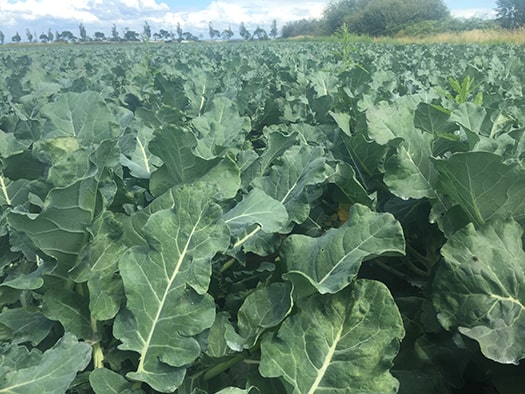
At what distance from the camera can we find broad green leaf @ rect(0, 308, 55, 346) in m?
1.36

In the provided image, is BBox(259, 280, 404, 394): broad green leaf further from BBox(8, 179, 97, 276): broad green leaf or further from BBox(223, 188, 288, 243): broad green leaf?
BBox(8, 179, 97, 276): broad green leaf

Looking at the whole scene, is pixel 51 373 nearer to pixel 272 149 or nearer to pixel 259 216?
pixel 259 216

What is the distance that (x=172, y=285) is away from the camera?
4.10ft

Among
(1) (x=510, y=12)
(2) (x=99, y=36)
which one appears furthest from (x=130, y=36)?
(1) (x=510, y=12)

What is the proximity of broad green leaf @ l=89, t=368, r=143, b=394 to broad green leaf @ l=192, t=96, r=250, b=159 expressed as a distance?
30.5 inches

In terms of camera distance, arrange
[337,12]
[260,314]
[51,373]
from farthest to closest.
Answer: [337,12], [260,314], [51,373]

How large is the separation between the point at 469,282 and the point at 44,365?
1101 millimetres

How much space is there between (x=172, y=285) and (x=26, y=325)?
475 millimetres

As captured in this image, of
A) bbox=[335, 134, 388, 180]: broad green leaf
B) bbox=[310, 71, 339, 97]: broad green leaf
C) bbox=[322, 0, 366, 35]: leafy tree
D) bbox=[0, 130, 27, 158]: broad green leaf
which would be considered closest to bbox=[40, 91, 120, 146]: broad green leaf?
bbox=[0, 130, 27, 158]: broad green leaf

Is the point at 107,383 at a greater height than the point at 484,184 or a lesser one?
lesser

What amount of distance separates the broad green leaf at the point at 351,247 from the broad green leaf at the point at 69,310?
58cm

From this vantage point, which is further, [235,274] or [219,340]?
[235,274]

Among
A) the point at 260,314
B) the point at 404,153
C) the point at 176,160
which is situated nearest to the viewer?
the point at 260,314

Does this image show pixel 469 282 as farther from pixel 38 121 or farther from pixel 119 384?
pixel 38 121
